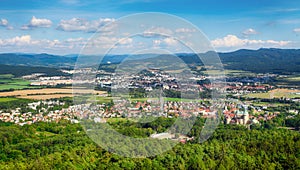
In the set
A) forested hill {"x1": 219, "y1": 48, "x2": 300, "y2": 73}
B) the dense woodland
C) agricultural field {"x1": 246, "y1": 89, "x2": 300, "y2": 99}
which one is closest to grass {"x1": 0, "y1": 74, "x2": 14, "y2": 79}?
forested hill {"x1": 219, "y1": 48, "x2": 300, "y2": 73}

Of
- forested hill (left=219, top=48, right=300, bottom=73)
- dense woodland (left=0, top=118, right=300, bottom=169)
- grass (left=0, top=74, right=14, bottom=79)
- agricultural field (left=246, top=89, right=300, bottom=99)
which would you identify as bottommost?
agricultural field (left=246, top=89, right=300, bottom=99)

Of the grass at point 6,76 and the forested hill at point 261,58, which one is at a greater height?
the forested hill at point 261,58

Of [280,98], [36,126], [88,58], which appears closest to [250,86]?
[280,98]

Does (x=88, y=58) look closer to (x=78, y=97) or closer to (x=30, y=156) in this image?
(x=78, y=97)

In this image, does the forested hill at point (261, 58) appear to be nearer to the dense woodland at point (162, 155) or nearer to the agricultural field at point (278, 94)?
the agricultural field at point (278, 94)

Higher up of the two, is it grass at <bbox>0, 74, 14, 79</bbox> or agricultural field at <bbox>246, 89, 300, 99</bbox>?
grass at <bbox>0, 74, 14, 79</bbox>

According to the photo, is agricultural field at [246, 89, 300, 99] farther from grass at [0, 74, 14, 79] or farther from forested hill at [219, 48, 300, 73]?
grass at [0, 74, 14, 79]

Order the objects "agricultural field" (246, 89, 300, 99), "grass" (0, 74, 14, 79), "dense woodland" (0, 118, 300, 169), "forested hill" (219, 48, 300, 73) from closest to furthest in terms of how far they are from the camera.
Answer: "dense woodland" (0, 118, 300, 169)
"agricultural field" (246, 89, 300, 99)
"grass" (0, 74, 14, 79)
"forested hill" (219, 48, 300, 73)

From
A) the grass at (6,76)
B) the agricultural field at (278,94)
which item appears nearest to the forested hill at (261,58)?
the agricultural field at (278,94)
